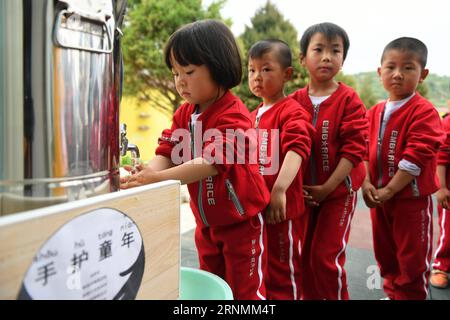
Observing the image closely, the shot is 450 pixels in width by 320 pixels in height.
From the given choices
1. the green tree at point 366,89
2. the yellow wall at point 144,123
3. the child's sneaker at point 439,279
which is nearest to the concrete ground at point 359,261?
the child's sneaker at point 439,279

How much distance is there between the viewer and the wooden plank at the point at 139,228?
0.48 meters

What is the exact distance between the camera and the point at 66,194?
2.11 feet

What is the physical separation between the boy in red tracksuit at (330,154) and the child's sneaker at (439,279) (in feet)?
3.29

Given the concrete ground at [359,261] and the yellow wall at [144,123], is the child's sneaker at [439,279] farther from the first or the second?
the yellow wall at [144,123]

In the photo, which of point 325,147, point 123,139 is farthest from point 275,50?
point 123,139

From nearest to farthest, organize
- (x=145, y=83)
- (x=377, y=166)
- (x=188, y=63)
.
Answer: (x=188, y=63), (x=377, y=166), (x=145, y=83)

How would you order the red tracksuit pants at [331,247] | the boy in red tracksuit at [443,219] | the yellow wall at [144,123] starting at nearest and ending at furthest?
the red tracksuit pants at [331,247] < the boy in red tracksuit at [443,219] < the yellow wall at [144,123]

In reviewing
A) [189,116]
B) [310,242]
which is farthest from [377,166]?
[189,116]

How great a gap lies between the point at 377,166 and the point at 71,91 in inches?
69.1

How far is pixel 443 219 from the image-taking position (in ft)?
8.45

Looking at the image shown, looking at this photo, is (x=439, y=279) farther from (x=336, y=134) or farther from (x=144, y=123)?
(x=144, y=123)

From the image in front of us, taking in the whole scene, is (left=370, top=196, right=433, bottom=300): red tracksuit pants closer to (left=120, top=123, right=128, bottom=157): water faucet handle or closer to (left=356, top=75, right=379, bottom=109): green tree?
(left=120, top=123, right=128, bottom=157): water faucet handle
